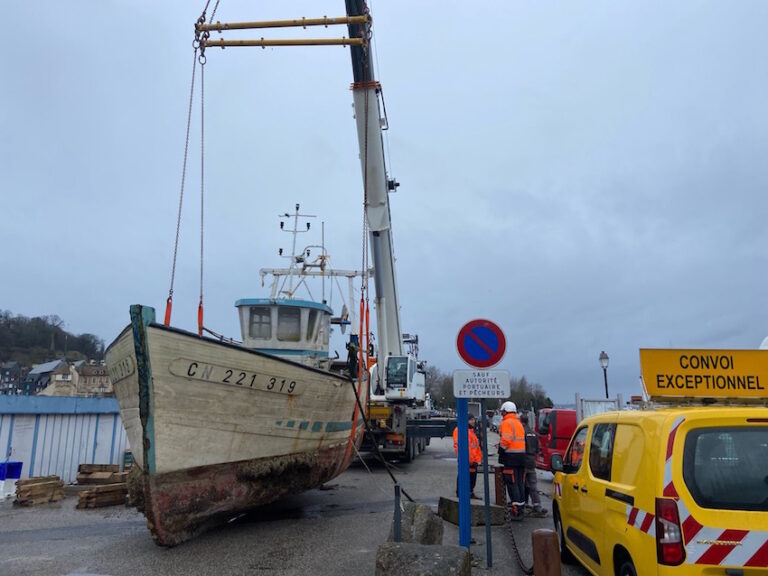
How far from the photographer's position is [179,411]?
6.53m

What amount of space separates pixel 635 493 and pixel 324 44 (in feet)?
30.3

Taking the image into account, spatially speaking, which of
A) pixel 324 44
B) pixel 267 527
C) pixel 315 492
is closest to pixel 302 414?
pixel 267 527

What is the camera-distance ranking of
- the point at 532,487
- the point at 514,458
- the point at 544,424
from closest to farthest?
the point at 514,458 → the point at 532,487 → the point at 544,424

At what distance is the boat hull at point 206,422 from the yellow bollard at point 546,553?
398 centimetres

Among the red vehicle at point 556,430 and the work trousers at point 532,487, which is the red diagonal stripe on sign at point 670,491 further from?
the red vehicle at point 556,430

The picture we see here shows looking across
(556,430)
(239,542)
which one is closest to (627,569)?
(239,542)

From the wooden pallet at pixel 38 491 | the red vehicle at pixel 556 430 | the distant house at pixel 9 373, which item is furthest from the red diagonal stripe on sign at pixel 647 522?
the distant house at pixel 9 373

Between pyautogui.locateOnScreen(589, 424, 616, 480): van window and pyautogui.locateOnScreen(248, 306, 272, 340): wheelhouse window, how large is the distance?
703cm

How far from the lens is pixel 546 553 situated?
4.59 meters

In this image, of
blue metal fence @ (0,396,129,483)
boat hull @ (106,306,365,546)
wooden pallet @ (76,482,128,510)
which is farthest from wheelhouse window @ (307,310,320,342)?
blue metal fence @ (0,396,129,483)

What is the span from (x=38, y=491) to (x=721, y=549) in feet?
35.6

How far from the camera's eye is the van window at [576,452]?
214 inches

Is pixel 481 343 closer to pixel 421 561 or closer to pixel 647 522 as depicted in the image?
pixel 421 561

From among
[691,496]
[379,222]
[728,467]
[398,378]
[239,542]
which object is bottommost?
[239,542]
